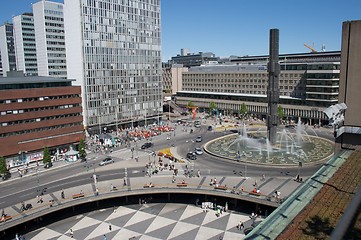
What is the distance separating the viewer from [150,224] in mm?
46438

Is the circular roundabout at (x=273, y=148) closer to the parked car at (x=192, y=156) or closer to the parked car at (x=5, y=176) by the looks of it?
the parked car at (x=192, y=156)

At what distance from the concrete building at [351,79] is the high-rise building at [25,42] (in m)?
179

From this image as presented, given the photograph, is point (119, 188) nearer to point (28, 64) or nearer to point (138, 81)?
point (138, 81)

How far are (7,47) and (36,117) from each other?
147 meters

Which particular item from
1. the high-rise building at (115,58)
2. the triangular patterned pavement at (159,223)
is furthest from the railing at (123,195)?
the high-rise building at (115,58)

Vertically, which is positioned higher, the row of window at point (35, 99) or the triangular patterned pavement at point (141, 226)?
the row of window at point (35, 99)

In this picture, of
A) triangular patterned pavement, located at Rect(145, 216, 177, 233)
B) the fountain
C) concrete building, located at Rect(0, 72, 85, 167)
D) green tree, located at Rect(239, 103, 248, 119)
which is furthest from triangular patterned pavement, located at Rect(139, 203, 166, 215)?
green tree, located at Rect(239, 103, 248, 119)

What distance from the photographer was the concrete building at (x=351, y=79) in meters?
21.8

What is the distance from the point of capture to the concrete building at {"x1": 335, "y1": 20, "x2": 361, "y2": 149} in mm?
21781

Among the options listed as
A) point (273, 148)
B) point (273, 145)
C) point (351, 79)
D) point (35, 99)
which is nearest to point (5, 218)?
point (35, 99)

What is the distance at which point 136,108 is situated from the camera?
119000mm

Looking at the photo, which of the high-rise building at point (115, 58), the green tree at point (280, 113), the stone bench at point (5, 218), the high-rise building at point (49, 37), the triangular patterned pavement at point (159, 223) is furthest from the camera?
the high-rise building at point (49, 37)

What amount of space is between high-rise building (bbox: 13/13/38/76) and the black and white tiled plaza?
148235 millimetres

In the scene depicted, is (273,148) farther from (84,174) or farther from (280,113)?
(84,174)
